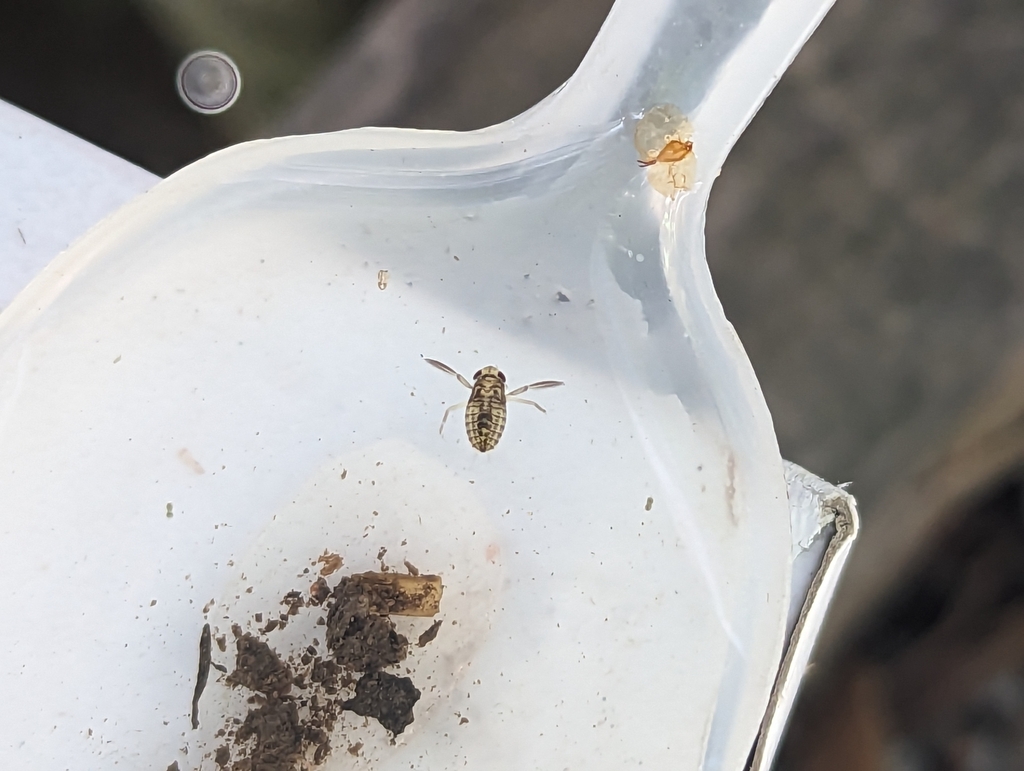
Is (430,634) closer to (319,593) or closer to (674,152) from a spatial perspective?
(319,593)

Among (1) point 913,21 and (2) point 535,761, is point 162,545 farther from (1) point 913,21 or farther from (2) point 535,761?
(1) point 913,21

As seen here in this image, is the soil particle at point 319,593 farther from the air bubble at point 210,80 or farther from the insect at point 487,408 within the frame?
the air bubble at point 210,80

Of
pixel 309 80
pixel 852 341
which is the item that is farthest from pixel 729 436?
pixel 309 80

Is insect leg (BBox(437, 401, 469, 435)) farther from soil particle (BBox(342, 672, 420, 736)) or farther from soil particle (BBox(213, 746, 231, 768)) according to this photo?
soil particle (BBox(213, 746, 231, 768))

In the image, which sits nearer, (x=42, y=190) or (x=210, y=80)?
(x=42, y=190)

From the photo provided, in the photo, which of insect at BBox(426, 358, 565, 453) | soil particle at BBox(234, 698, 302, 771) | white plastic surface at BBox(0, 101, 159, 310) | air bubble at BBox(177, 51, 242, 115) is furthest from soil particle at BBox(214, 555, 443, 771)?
air bubble at BBox(177, 51, 242, 115)

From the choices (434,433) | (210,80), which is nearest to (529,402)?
(434,433)
